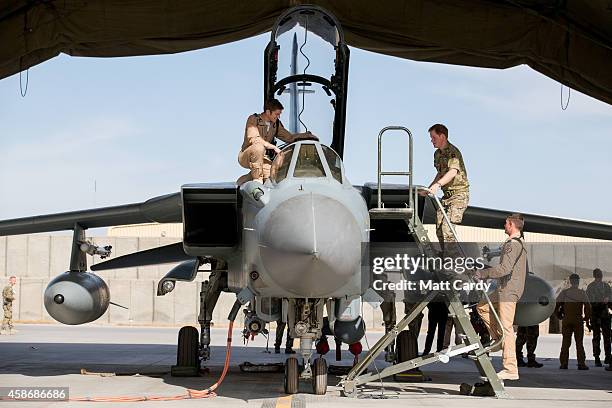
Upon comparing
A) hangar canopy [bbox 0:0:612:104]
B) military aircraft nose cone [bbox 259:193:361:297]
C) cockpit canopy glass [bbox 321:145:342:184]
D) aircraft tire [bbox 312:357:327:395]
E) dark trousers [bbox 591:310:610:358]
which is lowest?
aircraft tire [bbox 312:357:327:395]

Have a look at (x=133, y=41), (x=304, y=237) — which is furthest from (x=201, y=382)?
(x=133, y=41)

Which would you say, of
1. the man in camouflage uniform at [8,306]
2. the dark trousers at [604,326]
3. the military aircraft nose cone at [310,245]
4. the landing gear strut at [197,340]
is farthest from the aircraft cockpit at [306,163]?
the man in camouflage uniform at [8,306]

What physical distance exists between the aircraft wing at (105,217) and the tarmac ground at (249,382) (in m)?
2.02

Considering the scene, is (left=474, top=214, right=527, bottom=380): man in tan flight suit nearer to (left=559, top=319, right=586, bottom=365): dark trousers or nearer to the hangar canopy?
the hangar canopy

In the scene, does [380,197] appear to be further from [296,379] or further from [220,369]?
[220,369]

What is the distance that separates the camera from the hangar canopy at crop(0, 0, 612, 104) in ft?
37.9

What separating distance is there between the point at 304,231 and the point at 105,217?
20.9ft

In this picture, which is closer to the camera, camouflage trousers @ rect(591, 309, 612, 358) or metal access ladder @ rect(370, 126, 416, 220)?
metal access ladder @ rect(370, 126, 416, 220)

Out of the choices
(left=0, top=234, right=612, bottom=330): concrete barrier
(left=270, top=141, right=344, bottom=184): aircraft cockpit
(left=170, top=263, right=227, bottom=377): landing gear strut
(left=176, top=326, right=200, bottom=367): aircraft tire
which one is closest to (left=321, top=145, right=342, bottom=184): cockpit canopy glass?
(left=270, top=141, right=344, bottom=184): aircraft cockpit

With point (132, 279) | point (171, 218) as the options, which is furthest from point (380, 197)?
point (132, 279)

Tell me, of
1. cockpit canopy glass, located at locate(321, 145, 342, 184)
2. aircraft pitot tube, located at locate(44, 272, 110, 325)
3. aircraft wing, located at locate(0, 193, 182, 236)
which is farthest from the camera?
aircraft pitot tube, located at locate(44, 272, 110, 325)

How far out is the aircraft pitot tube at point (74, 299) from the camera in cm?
1252

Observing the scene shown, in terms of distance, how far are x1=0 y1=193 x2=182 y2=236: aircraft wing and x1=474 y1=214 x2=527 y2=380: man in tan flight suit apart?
13.4 feet

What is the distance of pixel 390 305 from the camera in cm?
1112
